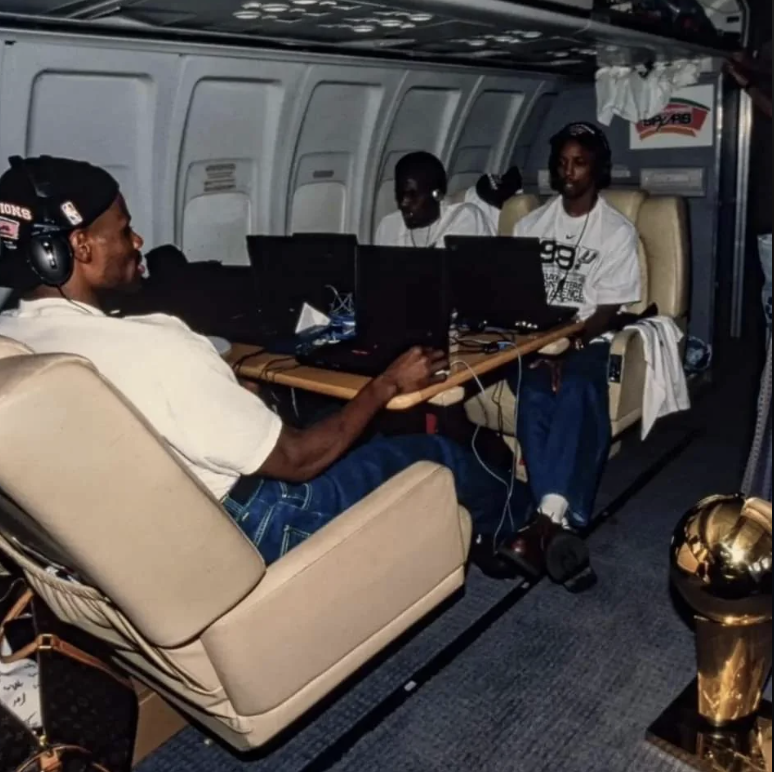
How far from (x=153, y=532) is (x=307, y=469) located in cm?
63

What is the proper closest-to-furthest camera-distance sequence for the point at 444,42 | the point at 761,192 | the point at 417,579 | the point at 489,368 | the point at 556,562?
the point at 417,579
the point at 489,368
the point at 556,562
the point at 444,42
the point at 761,192

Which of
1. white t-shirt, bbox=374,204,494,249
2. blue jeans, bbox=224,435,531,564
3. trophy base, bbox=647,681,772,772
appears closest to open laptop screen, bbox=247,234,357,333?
white t-shirt, bbox=374,204,494,249

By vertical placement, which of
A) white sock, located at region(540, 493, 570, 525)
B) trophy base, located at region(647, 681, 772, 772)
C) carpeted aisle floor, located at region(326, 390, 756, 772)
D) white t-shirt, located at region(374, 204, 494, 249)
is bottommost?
carpeted aisle floor, located at region(326, 390, 756, 772)

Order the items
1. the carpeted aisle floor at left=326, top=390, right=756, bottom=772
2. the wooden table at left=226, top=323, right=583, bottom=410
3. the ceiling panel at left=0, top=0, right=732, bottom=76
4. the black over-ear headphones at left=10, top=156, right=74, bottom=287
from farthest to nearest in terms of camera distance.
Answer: the ceiling panel at left=0, top=0, right=732, bottom=76 < the wooden table at left=226, top=323, right=583, bottom=410 < the carpeted aisle floor at left=326, top=390, right=756, bottom=772 < the black over-ear headphones at left=10, top=156, right=74, bottom=287

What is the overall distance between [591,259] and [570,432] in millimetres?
933

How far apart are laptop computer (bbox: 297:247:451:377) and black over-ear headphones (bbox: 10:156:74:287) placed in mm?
1060

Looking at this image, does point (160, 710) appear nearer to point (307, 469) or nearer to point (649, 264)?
point (307, 469)

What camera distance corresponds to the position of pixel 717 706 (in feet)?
7.07

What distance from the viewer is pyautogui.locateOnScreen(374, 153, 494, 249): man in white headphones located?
383 cm

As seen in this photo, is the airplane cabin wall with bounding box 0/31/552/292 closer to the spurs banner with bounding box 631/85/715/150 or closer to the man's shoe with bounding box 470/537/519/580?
the spurs banner with bounding box 631/85/715/150

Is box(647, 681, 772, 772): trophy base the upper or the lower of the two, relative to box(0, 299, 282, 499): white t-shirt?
lower

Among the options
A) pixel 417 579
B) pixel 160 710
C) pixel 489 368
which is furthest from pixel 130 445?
pixel 489 368

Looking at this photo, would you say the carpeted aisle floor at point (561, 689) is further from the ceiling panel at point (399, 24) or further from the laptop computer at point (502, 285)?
the ceiling panel at point (399, 24)

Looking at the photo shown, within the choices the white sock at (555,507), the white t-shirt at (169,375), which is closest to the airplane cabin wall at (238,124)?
the white t-shirt at (169,375)
